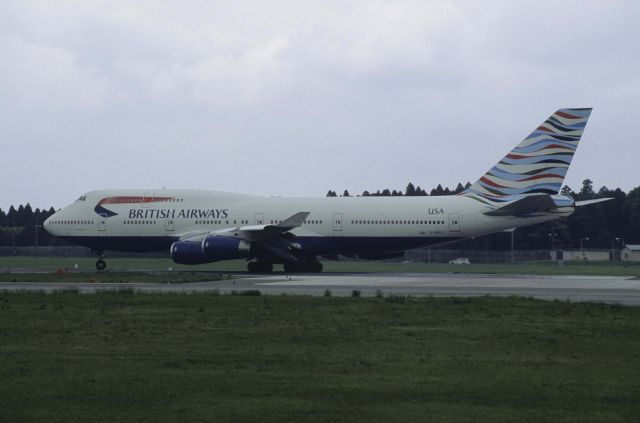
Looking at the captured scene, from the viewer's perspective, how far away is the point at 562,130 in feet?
149

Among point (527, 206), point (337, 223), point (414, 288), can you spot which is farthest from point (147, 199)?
point (414, 288)

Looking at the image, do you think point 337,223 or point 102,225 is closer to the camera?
point 337,223

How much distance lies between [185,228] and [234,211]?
2.80 m

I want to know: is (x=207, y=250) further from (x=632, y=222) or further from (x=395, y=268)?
(x=632, y=222)

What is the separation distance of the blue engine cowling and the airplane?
2.0 inches

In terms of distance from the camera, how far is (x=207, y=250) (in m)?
46.3

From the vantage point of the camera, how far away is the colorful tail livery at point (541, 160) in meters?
45.4

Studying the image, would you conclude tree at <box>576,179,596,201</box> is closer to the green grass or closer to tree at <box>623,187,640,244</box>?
tree at <box>623,187,640,244</box>

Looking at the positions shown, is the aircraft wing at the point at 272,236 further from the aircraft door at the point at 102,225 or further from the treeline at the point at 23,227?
the treeline at the point at 23,227

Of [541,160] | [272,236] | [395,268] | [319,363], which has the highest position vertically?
[541,160]

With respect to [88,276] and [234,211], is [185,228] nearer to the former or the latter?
[234,211]

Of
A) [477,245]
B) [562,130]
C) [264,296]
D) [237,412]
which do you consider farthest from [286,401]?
[477,245]

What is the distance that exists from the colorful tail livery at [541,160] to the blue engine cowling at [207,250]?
12.7m

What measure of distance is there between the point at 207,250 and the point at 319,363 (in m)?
32.6
